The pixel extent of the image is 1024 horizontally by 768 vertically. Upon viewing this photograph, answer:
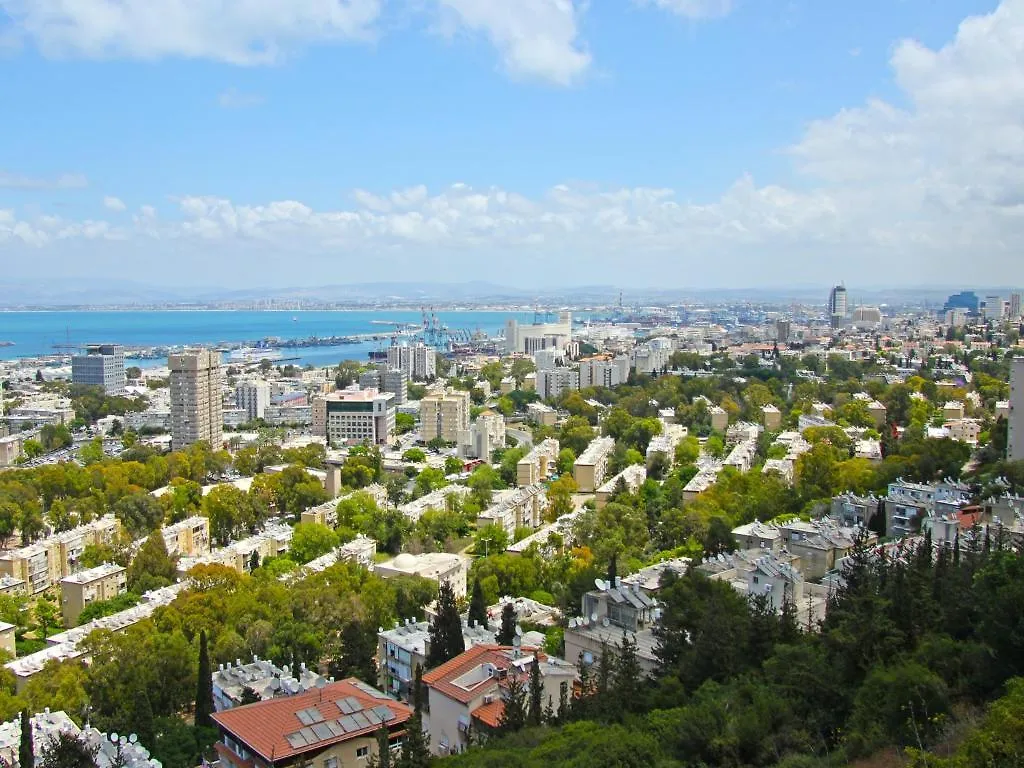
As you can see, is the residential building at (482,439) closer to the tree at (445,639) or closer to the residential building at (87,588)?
the residential building at (87,588)

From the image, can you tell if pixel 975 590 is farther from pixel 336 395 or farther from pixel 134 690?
pixel 336 395

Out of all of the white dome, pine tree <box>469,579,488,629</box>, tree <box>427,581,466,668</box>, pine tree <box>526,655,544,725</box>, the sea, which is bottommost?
the sea

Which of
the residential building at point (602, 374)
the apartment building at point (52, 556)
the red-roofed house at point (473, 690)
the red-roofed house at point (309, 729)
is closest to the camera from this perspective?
the red-roofed house at point (309, 729)

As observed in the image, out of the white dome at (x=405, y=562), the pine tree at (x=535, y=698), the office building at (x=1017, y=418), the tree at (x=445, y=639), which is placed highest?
the office building at (x=1017, y=418)

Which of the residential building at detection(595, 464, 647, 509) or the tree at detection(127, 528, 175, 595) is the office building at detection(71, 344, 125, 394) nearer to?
the residential building at detection(595, 464, 647, 509)

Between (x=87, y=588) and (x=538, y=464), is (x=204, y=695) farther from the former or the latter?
(x=538, y=464)

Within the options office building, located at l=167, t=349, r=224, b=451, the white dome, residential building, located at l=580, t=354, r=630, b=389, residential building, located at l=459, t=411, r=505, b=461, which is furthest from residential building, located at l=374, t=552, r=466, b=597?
residential building, located at l=580, t=354, r=630, b=389

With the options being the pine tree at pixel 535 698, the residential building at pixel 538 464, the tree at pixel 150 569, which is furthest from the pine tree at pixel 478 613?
the residential building at pixel 538 464

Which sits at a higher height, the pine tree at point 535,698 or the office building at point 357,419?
the pine tree at point 535,698
